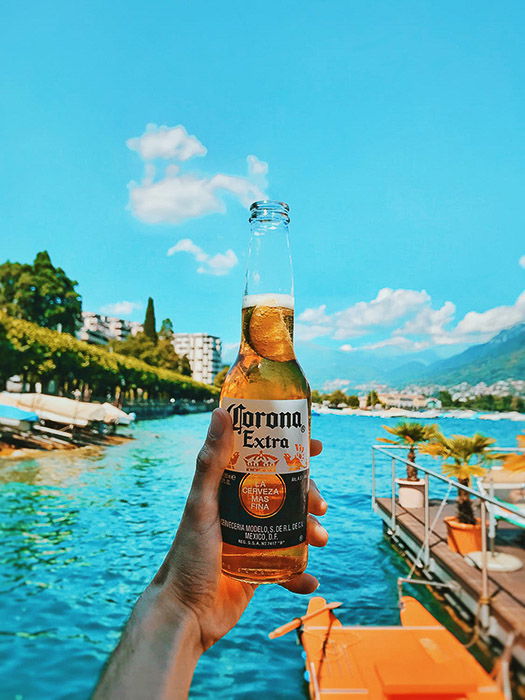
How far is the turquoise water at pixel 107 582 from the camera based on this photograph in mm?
6754

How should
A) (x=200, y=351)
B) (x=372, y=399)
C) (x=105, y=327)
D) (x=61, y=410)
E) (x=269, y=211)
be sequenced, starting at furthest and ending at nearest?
1. (x=200, y=351)
2. (x=105, y=327)
3. (x=372, y=399)
4. (x=61, y=410)
5. (x=269, y=211)

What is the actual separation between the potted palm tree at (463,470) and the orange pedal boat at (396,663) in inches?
55.4

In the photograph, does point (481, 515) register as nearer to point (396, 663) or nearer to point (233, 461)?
point (396, 663)

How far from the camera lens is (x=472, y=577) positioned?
5664 millimetres

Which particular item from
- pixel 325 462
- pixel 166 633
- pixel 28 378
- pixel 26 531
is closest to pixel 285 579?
pixel 166 633

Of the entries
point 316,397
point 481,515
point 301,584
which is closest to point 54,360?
point 481,515

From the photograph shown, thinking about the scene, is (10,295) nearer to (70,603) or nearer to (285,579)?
(70,603)

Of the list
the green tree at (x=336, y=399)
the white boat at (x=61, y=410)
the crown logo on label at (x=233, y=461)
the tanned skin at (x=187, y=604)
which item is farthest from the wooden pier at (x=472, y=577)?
the green tree at (x=336, y=399)

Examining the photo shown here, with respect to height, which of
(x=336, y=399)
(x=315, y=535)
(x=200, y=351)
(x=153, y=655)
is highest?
(x=200, y=351)

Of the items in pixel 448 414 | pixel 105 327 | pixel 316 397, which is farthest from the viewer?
pixel 105 327

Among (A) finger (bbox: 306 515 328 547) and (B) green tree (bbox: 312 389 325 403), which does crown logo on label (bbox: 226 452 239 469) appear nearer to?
(A) finger (bbox: 306 515 328 547)

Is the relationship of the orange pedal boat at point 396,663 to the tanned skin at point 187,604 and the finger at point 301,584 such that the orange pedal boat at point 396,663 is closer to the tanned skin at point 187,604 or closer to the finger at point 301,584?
the finger at point 301,584

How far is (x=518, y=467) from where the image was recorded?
5.15 feet

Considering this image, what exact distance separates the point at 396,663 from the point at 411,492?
5.70 metres
